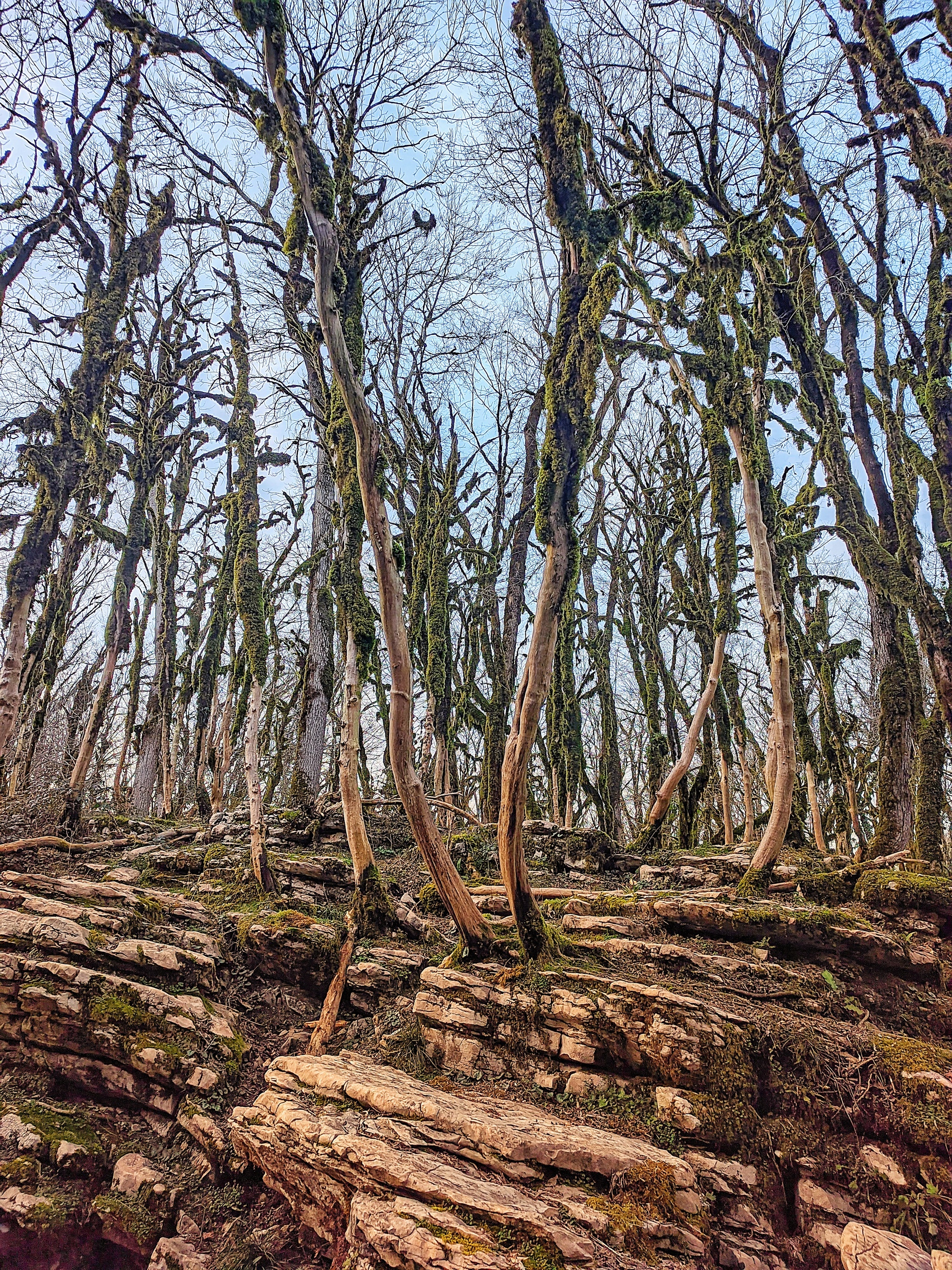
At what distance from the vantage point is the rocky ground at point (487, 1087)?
10.4 ft

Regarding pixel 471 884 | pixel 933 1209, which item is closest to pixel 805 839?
pixel 471 884

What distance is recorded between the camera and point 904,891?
5.35 metres

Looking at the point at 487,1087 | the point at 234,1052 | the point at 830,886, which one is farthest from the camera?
the point at 830,886

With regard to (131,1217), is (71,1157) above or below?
above

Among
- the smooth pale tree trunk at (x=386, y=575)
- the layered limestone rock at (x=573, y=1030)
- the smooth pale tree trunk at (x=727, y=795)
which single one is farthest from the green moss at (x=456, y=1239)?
the smooth pale tree trunk at (x=727, y=795)

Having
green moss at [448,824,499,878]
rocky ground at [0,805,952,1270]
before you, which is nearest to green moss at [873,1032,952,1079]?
rocky ground at [0,805,952,1270]

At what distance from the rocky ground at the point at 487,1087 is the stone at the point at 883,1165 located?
0.02 meters

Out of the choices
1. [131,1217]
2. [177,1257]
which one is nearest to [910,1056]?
[177,1257]

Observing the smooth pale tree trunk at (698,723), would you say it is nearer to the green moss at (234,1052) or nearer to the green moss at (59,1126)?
the green moss at (234,1052)

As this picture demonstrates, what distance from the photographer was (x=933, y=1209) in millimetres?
3238

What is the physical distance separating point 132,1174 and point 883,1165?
15.4 feet

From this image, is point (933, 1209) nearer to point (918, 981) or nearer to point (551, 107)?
point (918, 981)

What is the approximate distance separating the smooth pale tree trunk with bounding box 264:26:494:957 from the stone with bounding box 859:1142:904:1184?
9.25 ft

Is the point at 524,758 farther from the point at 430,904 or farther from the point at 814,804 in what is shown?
the point at 814,804
